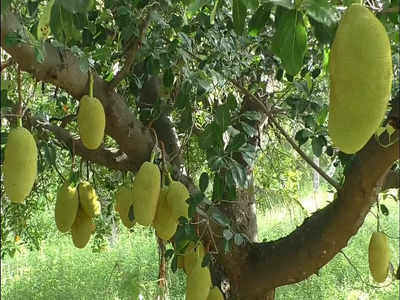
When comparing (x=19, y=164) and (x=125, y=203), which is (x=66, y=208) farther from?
(x=19, y=164)

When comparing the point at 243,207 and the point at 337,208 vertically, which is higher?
the point at 243,207

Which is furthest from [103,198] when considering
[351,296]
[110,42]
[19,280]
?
[19,280]

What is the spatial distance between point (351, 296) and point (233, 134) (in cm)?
259

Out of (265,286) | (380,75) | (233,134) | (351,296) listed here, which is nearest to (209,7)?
(233,134)

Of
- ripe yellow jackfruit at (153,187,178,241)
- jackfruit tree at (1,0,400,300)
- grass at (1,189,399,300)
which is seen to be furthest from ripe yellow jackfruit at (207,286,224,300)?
grass at (1,189,399,300)

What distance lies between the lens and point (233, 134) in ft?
4.23

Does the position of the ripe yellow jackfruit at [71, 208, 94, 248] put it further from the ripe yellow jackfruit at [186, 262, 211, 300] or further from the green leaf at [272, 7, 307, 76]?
the green leaf at [272, 7, 307, 76]

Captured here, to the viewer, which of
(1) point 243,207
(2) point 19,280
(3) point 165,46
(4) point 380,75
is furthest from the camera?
(2) point 19,280

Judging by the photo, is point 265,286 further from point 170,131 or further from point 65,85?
point 65,85

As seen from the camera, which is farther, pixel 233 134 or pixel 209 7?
pixel 209 7

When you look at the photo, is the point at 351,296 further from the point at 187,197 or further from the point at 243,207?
the point at 187,197

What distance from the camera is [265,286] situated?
163 cm

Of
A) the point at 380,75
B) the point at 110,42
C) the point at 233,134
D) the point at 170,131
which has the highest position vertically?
the point at 110,42

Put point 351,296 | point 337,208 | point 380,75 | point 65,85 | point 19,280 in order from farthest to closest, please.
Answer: point 19,280 < point 351,296 < point 337,208 < point 65,85 < point 380,75
